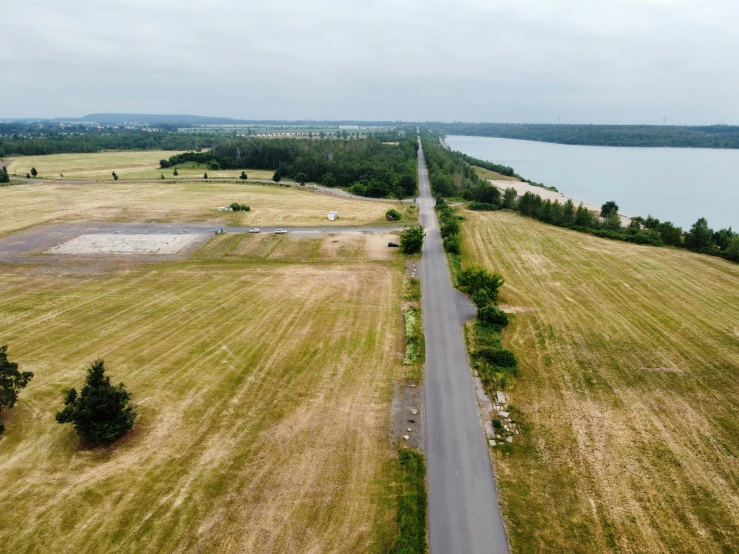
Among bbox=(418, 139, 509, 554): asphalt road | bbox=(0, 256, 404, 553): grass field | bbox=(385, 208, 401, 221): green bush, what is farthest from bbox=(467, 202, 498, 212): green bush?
bbox=(418, 139, 509, 554): asphalt road

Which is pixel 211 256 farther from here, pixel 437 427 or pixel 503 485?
pixel 503 485

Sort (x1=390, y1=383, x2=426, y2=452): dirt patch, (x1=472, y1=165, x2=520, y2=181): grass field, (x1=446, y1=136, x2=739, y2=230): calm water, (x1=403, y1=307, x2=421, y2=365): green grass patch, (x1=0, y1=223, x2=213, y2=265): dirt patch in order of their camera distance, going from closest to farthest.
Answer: (x1=390, y1=383, x2=426, y2=452): dirt patch < (x1=403, y1=307, x2=421, y2=365): green grass patch < (x1=0, y1=223, x2=213, y2=265): dirt patch < (x1=446, y1=136, x2=739, y2=230): calm water < (x1=472, y1=165, x2=520, y2=181): grass field

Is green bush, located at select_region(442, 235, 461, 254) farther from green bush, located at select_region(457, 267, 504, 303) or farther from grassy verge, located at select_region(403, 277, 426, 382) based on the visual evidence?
green bush, located at select_region(457, 267, 504, 303)

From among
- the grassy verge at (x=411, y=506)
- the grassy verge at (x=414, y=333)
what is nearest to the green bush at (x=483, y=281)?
the grassy verge at (x=414, y=333)

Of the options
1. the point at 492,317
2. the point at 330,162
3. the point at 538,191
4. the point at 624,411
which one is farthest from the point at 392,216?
the point at 538,191

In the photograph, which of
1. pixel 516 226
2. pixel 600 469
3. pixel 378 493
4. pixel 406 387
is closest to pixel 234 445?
pixel 378 493

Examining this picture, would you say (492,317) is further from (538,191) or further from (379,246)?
(538,191)

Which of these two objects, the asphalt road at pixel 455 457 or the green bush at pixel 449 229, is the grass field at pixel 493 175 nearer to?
the green bush at pixel 449 229
